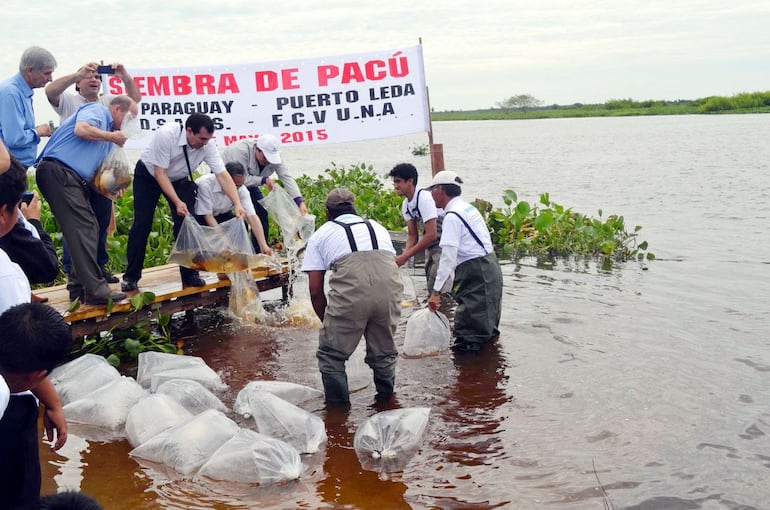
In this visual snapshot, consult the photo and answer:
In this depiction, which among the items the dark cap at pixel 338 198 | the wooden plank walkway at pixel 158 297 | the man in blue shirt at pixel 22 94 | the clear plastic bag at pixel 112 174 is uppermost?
the man in blue shirt at pixel 22 94

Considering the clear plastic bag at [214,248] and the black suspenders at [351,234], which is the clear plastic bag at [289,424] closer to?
the black suspenders at [351,234]

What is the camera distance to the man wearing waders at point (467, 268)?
6.34 m

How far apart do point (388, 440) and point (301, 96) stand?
669 cm

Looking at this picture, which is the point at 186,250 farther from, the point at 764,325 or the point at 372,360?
the point at 764,325

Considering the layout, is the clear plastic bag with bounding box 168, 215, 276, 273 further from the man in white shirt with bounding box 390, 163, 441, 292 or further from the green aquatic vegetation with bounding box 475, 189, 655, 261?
the green aquatic vegetation with bounding box 475, 189, 655, 261

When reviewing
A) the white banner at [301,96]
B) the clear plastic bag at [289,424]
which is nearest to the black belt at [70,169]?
the clear plastic bag at [289,424]

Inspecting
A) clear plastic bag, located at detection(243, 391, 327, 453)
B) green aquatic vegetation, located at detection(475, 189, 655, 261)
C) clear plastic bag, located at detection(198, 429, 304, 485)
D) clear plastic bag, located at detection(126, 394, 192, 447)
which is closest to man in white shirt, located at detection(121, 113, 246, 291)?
clear plastic bag, located at detection(126, 394, 192, 447)

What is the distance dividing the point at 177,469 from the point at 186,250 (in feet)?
9.01

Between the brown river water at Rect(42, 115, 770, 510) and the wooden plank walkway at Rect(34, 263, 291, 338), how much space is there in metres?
0.42

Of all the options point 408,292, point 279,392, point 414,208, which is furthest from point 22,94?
point 408,292

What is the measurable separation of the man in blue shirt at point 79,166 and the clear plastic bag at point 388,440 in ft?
8.99

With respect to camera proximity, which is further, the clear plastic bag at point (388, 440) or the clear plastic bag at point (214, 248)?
the clear plastic bag at point (214, 248)

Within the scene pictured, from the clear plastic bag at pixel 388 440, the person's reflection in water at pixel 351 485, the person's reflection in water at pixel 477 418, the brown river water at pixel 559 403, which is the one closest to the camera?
the person's reflection in water at pixel 351 485

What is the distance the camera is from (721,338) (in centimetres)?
701
